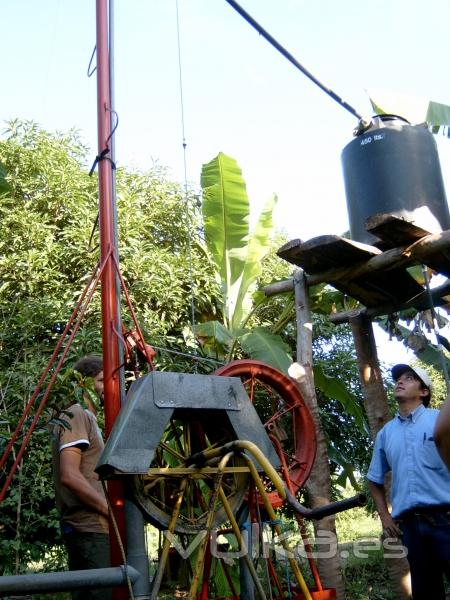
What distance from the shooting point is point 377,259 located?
4.32 metres

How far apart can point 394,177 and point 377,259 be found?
2.18 feet

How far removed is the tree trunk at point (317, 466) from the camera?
3.96 m

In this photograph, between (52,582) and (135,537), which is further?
(135,537)

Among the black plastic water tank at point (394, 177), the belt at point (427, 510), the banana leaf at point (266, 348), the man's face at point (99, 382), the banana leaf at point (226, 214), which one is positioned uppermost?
the banana leaf at point (226, 214)

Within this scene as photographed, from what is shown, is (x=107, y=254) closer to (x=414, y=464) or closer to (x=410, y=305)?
(x=414, y=464)

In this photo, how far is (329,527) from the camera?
13.7ft

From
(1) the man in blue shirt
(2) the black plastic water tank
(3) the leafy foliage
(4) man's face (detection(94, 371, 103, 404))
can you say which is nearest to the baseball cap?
(1) the man in blue shirt

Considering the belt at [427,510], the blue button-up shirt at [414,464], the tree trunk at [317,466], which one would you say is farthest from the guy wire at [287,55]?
the belt at [427,510]

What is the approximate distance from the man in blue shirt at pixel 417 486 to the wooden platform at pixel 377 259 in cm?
76

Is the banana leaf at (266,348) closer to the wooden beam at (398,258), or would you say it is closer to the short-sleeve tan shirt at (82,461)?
the wooden beam at (398,258)

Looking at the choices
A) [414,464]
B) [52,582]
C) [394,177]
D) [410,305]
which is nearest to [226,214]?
[410,305]

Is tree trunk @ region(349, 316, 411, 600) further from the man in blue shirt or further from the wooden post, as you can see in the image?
the man in blue shirt

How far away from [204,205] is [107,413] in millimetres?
4308

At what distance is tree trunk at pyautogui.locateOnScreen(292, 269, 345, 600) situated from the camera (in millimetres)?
3961
